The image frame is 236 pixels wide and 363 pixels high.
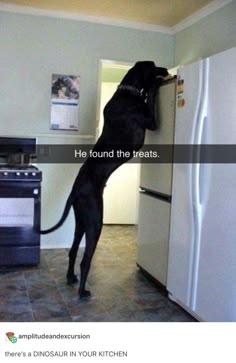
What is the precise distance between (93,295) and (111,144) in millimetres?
1116

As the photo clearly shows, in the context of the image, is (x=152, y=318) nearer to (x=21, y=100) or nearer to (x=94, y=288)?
(x=94, y=288)

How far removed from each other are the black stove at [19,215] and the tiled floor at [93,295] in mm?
131

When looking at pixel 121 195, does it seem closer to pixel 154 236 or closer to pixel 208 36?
pixel 154 236

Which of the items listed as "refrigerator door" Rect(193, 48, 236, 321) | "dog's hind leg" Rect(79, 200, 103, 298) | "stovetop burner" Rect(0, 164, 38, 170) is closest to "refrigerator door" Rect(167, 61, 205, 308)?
"refrigerator door" Rect(193, 48, 236, 321)

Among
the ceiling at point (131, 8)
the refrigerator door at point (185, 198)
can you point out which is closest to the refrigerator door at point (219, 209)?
the refrigerator door at point (185, 198)

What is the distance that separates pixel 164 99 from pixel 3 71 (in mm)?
1689

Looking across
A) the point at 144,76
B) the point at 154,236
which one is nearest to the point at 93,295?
the point at 154,236

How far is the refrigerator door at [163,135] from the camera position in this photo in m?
2.53

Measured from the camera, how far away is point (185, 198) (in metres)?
2.27

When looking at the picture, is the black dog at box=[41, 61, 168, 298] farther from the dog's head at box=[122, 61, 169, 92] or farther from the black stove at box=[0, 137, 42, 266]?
the black stove at box=[0, 137, 42, 266]
